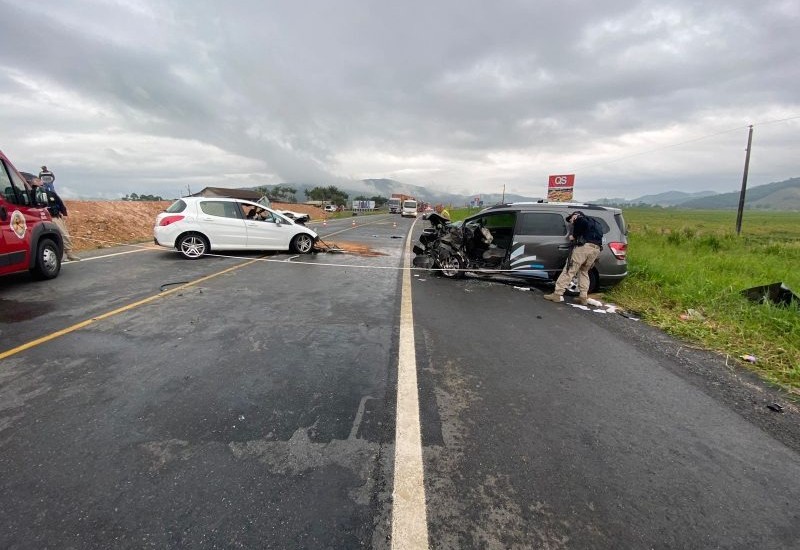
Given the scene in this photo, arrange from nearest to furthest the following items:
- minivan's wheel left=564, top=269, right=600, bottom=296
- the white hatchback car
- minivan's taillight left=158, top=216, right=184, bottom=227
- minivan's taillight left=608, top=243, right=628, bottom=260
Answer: minivan's taillight left=608, top=243, right=628, bottom=260 → minivan's wheel left=564, top=269, right=600, bottom=296 → minivan's taillight left=158, top=216, right=184, bottom=227 → the white hatchback car

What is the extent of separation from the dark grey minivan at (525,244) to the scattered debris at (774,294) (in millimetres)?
1869

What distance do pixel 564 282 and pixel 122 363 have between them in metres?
6.47

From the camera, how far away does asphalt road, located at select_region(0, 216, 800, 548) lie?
191cm

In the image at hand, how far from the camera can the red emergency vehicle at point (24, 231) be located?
19.3ft

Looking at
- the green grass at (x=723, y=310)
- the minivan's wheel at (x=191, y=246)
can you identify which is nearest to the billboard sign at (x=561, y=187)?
the green grass at (x=723, y=310)

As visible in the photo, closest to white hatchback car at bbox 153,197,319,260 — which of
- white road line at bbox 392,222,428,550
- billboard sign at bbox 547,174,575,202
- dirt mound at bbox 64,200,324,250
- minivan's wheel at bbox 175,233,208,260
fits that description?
minivan's wheel at bbox 175,233,208,260

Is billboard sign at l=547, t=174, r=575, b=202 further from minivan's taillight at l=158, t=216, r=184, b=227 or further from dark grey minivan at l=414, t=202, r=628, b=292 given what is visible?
minivan's taillight at l=158, t=216, r=184, b=227

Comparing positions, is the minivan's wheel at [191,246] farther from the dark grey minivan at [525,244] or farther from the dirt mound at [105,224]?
the dark grey minivan at [525,244]

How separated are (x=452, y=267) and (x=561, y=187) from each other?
72.2 ft

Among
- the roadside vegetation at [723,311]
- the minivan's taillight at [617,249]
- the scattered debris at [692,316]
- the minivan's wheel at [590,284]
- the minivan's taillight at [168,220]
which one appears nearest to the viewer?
the roadside vegetation at [723,311]

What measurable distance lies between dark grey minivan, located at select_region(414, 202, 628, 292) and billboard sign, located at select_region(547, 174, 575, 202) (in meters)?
19.7

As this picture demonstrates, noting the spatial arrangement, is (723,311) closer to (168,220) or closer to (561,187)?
(168,220)

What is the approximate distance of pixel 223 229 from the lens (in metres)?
9.99

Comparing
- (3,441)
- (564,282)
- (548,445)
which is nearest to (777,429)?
(548,445)
